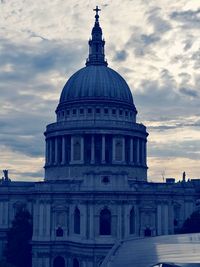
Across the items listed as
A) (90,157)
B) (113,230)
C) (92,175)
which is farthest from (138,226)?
(90,157)

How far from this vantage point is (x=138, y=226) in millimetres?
75938

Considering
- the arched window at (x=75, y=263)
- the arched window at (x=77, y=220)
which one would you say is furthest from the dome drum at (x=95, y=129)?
the arched window at (x=75, y=263)

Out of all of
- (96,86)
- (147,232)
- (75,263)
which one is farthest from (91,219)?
(96,86)

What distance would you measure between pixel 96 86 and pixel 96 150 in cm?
1249

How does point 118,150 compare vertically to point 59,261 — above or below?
above

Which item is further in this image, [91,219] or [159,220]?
[159,220]

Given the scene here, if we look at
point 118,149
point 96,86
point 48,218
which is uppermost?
point 96,86

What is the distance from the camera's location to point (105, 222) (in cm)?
7275

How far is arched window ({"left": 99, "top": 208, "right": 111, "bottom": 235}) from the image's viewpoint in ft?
238

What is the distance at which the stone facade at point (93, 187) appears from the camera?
7288cm

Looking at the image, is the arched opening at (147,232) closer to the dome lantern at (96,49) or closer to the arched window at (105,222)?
the arched window at (105,222)

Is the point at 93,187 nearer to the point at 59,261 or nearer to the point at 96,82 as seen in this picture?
the point at 59,261

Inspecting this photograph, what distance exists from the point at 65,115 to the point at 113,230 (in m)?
27.8

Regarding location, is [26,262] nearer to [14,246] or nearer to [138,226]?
[14,246]
